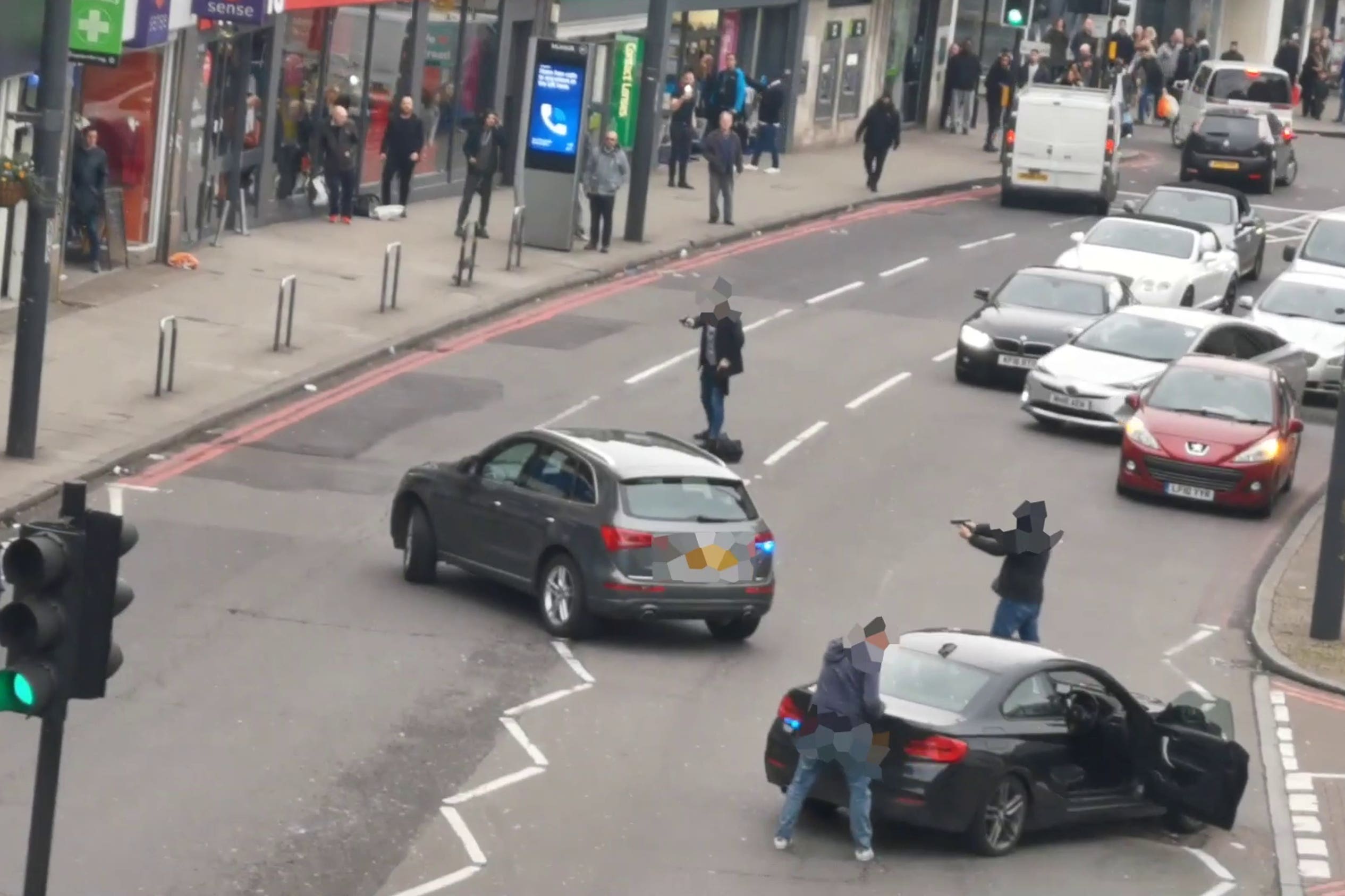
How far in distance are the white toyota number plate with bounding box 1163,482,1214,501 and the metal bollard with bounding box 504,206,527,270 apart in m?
11.9

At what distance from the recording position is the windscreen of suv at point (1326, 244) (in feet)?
117

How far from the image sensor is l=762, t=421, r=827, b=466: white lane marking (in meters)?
24.3

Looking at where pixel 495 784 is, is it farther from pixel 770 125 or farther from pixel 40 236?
pixel 770 125

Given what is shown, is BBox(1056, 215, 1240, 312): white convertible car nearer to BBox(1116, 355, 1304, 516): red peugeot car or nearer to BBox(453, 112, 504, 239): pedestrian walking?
BBox(1116, 355, 1304, 516): red peugeot car

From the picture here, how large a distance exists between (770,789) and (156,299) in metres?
16.0

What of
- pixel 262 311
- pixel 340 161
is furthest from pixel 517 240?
pixel 262 311

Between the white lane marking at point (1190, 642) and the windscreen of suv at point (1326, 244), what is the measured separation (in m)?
16.8

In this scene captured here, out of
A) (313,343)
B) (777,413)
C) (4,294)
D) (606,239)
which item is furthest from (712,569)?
(606,239)

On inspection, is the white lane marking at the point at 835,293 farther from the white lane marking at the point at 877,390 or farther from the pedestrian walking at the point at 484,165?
the pedestrian walking at the point at 484,165

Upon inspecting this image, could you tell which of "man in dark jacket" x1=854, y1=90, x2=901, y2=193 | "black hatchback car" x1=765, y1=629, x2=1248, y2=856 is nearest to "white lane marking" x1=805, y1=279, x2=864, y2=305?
"man in dark jacket" x1=854, y1=90, x2=901, y2=193

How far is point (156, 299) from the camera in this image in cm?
2895

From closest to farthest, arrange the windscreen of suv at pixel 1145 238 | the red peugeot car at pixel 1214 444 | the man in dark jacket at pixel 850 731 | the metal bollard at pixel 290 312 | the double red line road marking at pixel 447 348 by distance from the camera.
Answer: the man in dark jacket at pixel 850 731 → the double red line road marking at pixel 447 348 → the red peugeot car at pixel 1214 444 → the metal bollard at pixel 290 312 → the windscreen of suv at pixel 1145 238

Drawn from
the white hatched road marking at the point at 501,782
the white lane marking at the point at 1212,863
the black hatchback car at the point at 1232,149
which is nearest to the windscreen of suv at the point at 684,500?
the white hatched road marking at the point at 501,782

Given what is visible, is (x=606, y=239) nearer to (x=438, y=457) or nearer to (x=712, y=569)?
(x=438, y=457)
